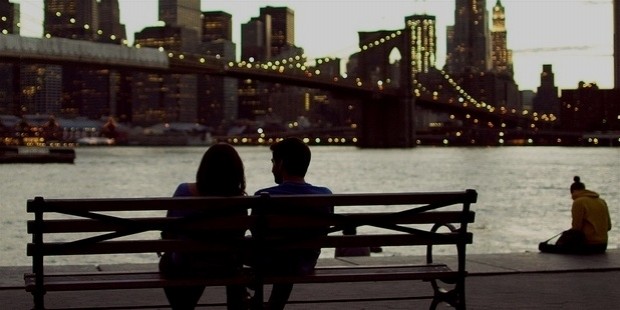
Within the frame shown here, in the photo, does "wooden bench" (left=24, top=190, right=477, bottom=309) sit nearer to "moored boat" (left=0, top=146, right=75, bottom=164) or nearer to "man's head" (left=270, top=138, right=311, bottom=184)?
"man's head" (left=270, top=138, right=311, bottom=184)

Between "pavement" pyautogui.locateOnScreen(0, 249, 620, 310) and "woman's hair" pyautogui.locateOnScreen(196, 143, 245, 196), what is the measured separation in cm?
73

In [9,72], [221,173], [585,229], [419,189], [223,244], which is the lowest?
[419,189]

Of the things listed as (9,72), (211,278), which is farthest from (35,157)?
(211,278)

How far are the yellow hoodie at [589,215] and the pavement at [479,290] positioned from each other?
38.9 inches

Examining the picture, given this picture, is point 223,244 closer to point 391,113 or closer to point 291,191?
point 291,191

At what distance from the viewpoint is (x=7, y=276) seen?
6785mm

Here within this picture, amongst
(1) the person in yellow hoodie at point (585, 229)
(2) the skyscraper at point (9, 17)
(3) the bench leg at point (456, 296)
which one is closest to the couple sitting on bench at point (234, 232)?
(3) the bench leg at point (456, 296)

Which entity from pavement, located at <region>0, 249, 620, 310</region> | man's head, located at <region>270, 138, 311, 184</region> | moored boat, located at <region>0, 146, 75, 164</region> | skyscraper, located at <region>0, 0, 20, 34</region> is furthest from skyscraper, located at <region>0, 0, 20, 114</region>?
man's head, located at <region>270, 138, 311, 184</region>

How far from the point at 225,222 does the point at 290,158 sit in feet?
1.53

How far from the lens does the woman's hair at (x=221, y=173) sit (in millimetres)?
4598

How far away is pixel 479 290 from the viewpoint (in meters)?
6.45

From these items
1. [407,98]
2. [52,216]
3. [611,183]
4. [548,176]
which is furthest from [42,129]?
[52,216]

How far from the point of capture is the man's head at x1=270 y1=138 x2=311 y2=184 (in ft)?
16.0

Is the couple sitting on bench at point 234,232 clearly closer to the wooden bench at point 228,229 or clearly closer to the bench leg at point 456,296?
the wooden bench at point 228,229
